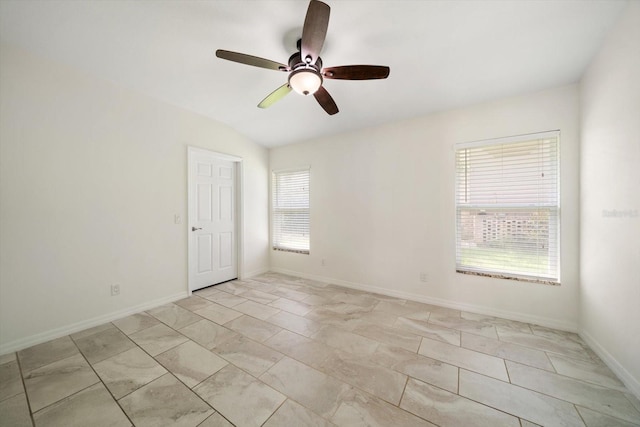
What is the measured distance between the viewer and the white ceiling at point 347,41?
1685mm

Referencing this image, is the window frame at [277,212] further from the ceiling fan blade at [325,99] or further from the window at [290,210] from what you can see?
the ceiling fan blade at [325,99]

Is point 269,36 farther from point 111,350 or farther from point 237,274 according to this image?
point 237,274

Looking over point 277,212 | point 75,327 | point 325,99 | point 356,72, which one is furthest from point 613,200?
point 75,327

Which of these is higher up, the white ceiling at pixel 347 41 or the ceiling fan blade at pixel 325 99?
the white ceiling at pixel 347 41

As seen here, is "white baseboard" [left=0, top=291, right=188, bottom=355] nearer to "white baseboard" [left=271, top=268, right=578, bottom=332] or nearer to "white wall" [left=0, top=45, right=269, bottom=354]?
"white wall" [left=0, top=45, right=269, bottom=354]

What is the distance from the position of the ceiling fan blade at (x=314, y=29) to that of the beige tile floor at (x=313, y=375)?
2.40 metres

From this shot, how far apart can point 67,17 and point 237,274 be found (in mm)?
3548

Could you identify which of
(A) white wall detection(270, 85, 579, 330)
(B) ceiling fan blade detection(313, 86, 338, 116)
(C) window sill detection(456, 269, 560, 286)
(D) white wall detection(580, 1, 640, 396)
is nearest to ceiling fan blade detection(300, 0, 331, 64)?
(B) ceiling fan blade detection(313, 86, 338, 116)

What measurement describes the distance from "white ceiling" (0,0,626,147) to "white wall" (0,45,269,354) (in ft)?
1.06

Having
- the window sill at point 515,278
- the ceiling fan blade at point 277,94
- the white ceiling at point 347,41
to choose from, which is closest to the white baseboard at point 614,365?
the window sill at point 515,278

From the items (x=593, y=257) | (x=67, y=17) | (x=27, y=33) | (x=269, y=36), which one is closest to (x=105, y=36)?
(x=67, y=17)

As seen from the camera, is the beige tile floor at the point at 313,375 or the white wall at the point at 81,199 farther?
the white wall at the point at 81,199

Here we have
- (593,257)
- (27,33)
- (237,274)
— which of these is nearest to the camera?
(27,33)

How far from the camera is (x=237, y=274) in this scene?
13.5 ft
